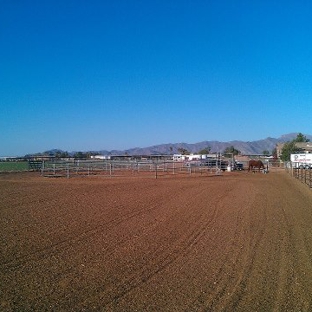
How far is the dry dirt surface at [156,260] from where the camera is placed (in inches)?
209

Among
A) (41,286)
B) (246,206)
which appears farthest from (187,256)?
(246,206)

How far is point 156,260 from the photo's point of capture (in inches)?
283

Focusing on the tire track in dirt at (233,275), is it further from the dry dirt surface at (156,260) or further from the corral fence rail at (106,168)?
the corral fence rail at (106,168)

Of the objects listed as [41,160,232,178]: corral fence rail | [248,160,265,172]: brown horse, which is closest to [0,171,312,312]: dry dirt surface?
[41,160,232,178]: corral fence rail

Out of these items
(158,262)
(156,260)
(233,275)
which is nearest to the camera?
(233,275)

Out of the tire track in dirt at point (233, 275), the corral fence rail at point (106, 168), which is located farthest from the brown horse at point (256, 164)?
the tire track in dirt at point (233, 275)

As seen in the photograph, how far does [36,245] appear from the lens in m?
8.34

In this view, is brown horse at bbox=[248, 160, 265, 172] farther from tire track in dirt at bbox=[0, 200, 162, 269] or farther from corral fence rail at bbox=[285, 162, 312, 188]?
tire track in dirt at bbox=[0, 200, 162, 269]

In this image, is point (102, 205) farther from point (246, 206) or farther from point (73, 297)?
point (73, 297)

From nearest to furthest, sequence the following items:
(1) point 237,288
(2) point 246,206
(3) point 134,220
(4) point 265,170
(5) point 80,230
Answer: (1) point 237,288 < (5) point 80,230 < (3) point 134,220 < (2) point 246,206 < (4) point 265,170

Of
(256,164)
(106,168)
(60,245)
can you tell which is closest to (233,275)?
(60,245)

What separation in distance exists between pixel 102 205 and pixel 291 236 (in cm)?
770

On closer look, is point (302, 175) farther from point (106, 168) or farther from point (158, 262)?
point (158, 262)

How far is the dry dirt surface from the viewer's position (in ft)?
17.4
